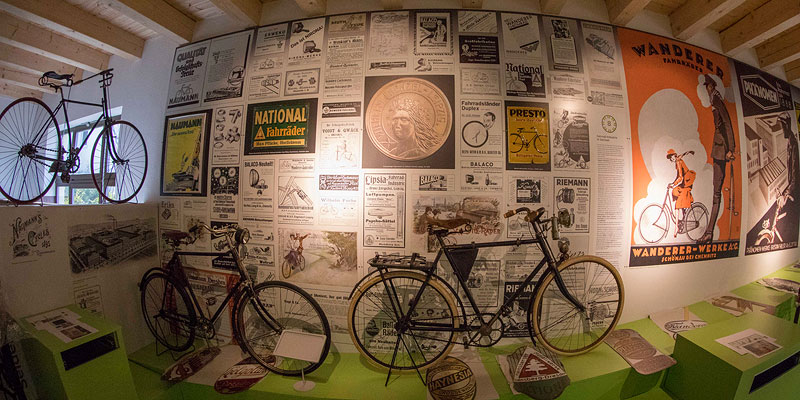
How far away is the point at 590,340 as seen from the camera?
91.0 inches

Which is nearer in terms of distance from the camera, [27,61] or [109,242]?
[109,242]

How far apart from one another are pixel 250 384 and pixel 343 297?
931 millimetres

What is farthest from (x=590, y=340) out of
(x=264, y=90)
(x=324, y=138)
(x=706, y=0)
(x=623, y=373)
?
(x=264, y=90)

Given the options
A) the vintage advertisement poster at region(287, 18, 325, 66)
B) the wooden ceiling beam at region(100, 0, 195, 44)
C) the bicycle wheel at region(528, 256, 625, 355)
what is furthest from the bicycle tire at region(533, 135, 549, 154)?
the wooden ceiling beam at region(100, 0, 195, 44)

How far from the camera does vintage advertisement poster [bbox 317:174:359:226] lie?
222 cm

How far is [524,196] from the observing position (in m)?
2.22

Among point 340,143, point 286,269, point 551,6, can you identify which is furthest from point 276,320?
point 551,6

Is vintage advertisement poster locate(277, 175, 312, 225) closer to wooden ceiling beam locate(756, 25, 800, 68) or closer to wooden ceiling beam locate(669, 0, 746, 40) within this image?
wooden ceiling beam locate(669, 0, 746, 40)

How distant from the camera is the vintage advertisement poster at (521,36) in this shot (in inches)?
91.2

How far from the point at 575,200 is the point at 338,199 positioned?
90.6 inches

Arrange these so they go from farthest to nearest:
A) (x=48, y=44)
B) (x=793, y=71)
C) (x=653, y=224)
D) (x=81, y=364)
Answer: (x=793, y=71) < (x=48, y=44) < (x=653, y=224) < (x=81, y=364)

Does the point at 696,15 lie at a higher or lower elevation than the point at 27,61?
higher

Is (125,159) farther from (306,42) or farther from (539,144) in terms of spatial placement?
(539,144)

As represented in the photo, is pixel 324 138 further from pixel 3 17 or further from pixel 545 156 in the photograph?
pixel 3 17
